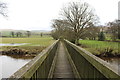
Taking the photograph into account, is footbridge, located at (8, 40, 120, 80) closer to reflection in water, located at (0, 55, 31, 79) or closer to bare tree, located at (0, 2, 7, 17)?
reflection in water, located at (0, 55, 31, 79)

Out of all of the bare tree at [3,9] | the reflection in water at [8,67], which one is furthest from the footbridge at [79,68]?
the bare tree at [3,9]

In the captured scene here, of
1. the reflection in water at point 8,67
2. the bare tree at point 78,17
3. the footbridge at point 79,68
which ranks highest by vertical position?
the bare tree at point 78,17

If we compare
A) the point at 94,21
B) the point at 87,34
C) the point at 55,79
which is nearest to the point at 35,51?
the point at 87,34

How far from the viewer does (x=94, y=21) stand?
90.1ft

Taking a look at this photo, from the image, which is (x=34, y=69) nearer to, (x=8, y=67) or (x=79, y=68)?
(x=79, y=68)

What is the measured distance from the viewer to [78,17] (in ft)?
92.5

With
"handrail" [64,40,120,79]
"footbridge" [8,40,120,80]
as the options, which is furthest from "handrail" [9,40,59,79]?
"handrail" [64,40,120,79]

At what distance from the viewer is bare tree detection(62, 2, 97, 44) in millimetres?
27953

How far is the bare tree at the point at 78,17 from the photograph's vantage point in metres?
28.0

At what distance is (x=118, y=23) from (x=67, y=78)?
3852 centimetres

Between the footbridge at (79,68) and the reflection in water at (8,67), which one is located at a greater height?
the footbridge at (79,68)

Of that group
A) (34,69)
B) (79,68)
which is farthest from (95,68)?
(79,68)

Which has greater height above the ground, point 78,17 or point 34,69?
point 78,17

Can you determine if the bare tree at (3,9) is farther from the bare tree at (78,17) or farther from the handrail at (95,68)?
the handrail at (95,68)
